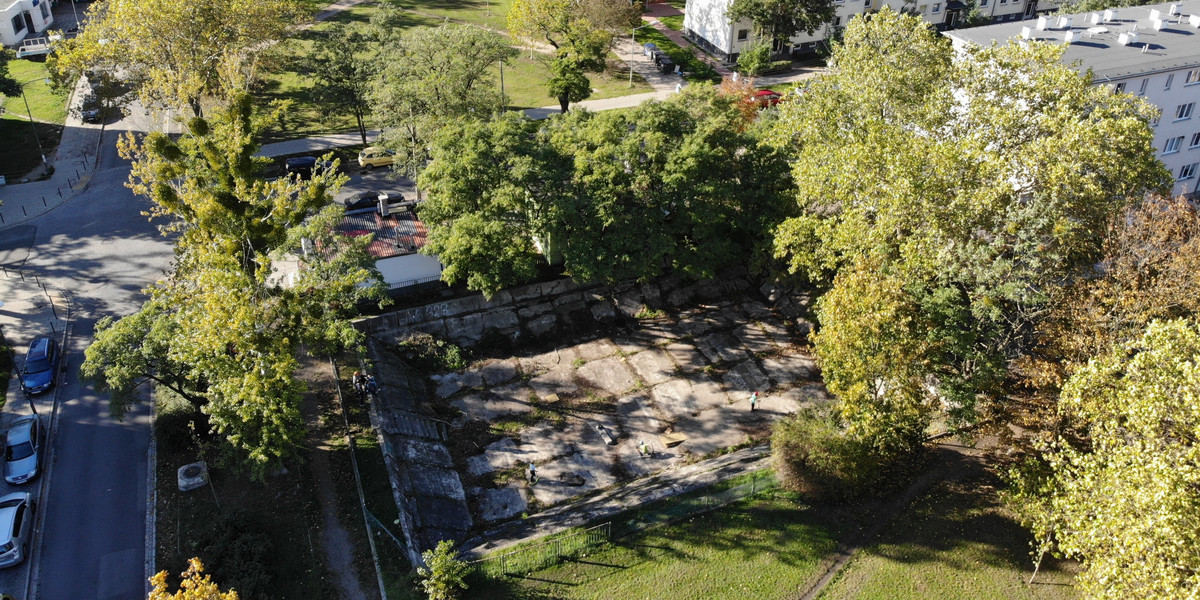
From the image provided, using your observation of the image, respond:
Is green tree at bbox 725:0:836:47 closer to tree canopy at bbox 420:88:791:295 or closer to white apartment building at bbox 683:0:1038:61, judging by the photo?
white apartment building at bbox 683:0:1038:61

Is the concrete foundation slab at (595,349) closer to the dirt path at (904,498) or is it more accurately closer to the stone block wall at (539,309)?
the stone block wall at (539,309)

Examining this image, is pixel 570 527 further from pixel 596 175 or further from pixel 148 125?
pixel 148 125

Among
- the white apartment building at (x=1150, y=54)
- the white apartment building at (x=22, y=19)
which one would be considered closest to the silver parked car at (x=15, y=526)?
the white apartment building at (x=1150, y=54)


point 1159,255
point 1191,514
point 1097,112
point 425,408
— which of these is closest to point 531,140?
point 425,408

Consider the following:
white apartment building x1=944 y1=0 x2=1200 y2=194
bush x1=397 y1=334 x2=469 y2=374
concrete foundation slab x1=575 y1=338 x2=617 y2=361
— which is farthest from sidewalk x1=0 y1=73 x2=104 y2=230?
white apartment building x1=944 y1=0 x2=1200 y2=194

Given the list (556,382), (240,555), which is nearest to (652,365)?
(556,382)

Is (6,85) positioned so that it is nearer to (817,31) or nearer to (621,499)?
(621,499)
